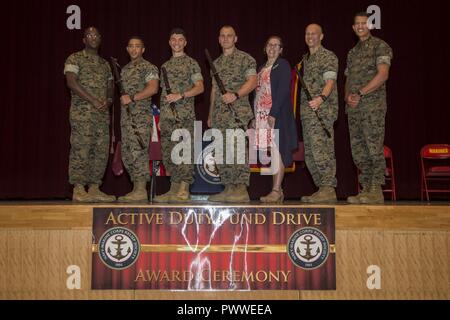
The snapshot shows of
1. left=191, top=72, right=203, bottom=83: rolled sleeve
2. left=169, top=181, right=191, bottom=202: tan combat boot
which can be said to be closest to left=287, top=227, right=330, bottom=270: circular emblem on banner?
left=169, top=181, right=191, bottom=202: tan combat boot

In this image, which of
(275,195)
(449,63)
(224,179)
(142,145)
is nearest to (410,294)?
(275,195)

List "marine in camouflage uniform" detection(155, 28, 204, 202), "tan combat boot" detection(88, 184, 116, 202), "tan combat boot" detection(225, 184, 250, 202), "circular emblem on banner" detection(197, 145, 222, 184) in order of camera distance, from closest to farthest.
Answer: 1. "tan combat boot" detection(225, 184, 250, 202)
2. "marine in camouflage uniform" detection(155, 28, 204, 202)
3. "tan combat boot" detection(88, 184, 116, 202)
4. "circular emblem on banner" detection(197, 145, 222, 184)

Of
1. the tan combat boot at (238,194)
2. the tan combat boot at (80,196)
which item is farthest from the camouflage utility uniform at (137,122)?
the tan combat boot at (238,194)

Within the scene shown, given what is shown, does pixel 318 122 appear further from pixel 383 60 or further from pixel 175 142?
pixel 175 142

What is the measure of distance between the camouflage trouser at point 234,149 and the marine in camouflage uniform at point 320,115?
494 millimetres

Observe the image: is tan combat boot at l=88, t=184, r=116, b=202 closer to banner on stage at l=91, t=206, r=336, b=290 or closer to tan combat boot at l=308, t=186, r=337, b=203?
banner on stage at l=91, t=206, r=336, b=290

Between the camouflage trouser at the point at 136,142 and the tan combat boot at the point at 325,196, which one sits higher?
the camouflage trouser at the point at 136,142

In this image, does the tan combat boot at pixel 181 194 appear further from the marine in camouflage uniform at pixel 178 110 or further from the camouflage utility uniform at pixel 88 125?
the camouflage utility uniform at pixel 88 125

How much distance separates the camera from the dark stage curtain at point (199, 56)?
20.0 feet

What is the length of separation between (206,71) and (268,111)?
206 cm

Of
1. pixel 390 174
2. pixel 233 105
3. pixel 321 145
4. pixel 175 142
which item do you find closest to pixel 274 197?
pixel 321 145

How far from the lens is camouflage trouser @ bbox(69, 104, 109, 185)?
4.20 meters

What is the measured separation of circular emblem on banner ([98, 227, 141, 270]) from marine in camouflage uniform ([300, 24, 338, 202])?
1453mm

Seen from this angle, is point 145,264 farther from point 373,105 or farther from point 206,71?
point 206,71
